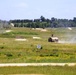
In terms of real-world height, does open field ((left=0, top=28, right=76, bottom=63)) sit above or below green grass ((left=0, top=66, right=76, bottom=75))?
below

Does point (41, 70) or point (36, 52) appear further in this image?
point (36, 52)

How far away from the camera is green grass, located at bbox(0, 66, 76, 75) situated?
34.7 metres

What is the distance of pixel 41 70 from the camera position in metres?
36.2

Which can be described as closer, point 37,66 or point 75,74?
point 75,74

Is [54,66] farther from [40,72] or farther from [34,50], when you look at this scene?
[34,50]

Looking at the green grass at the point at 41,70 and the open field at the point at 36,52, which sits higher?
the green grass at the point at 41,70

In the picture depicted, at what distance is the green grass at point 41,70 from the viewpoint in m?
34.7

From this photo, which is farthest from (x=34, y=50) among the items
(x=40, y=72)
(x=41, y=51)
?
(x=40, y=72)

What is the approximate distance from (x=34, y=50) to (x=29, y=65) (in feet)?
81.2

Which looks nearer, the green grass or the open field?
the green grass

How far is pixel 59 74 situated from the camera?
3347cm

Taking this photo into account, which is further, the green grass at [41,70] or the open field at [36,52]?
the open field at [36,52]

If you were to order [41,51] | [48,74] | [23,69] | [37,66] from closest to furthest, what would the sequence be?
[48,74] < [23,69] < [37,66] < [41,51]

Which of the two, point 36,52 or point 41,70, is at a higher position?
point 41,70
